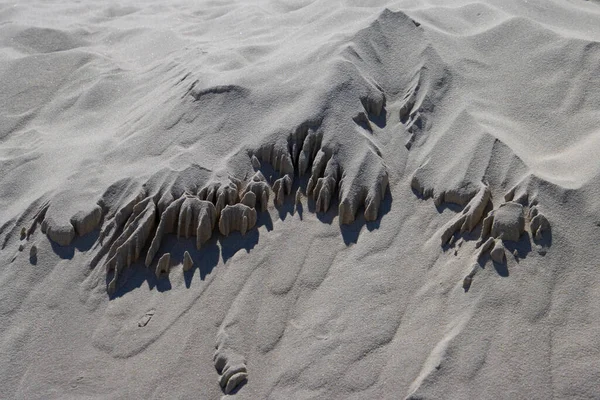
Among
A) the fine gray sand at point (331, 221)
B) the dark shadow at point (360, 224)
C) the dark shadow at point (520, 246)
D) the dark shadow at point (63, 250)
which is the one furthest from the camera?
the dark shadow at point (63, 250)

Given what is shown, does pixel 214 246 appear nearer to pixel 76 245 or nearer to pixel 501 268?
pixel 76 245

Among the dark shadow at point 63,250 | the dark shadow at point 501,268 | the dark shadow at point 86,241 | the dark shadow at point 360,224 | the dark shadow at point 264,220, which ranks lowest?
the dark shadow at point 63,250

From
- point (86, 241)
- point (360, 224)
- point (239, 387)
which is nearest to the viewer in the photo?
point (239, 387)

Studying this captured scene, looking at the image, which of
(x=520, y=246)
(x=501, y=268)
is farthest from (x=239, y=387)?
(x=520, y=246)

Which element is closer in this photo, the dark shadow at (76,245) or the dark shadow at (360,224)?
the dark shadow at (360,224)

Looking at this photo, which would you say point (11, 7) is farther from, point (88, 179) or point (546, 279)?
point (546, 279)

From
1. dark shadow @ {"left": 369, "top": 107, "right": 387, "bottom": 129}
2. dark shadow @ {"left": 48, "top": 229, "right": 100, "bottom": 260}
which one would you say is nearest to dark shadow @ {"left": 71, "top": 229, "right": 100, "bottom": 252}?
dark shadow @ {"left": 48, "top": 229, "right": 100, "bottom": 260}

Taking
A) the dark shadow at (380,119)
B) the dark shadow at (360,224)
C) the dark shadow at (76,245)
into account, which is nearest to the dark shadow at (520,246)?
the dark shadow at (360,224)

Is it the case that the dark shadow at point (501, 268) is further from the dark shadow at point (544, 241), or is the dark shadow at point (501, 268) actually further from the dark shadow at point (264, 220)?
the dark shadow at point (264, 220)
